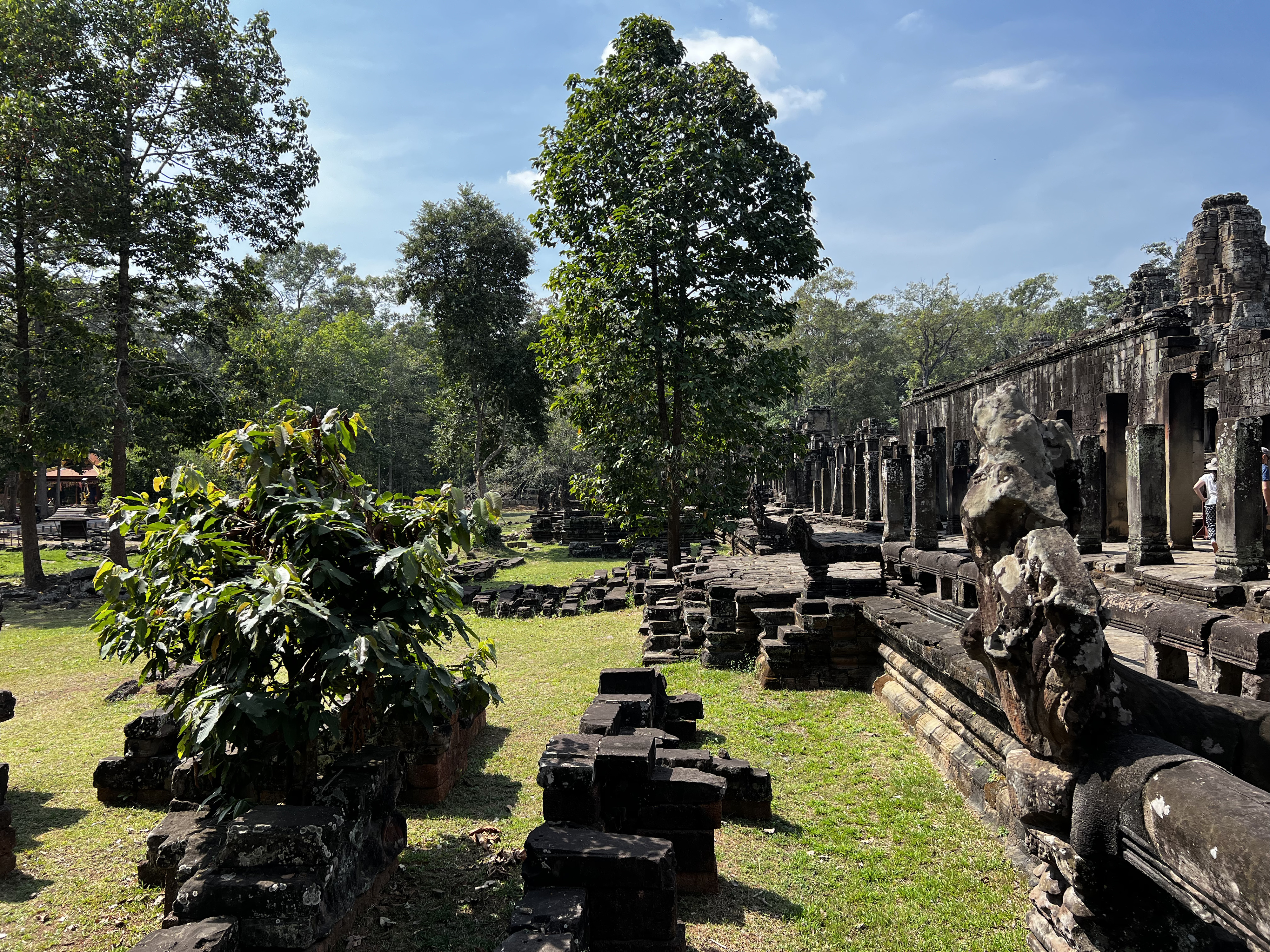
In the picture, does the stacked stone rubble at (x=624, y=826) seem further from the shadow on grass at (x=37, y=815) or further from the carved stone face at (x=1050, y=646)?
the shadow on grass at (x=37, y=815)

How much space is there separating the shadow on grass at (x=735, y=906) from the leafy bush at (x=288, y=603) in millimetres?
1360

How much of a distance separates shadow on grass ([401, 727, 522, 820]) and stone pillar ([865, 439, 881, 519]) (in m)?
10.9

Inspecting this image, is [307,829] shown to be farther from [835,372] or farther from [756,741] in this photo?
[835,372]

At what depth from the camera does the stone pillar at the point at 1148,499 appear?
644 centimetres

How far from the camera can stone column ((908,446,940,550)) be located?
25.3 feet

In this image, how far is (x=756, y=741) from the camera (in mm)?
5879

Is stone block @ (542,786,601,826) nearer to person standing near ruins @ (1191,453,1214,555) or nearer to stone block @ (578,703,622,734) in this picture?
stone block @ (578,703,622,734)

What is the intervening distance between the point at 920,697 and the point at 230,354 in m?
15.8

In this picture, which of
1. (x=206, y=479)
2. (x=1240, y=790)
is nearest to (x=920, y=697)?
(x=1240, y=790)

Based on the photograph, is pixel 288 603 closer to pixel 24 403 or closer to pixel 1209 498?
pixel 1209 498

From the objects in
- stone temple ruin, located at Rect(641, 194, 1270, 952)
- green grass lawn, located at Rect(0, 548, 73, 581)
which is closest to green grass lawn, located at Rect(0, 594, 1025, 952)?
stone temple ruin, located at Rect(641, 194, 1270, 952)

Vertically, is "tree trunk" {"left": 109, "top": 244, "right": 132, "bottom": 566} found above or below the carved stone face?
above

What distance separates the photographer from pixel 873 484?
1572cm

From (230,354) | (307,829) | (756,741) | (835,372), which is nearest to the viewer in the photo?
(307,829)
